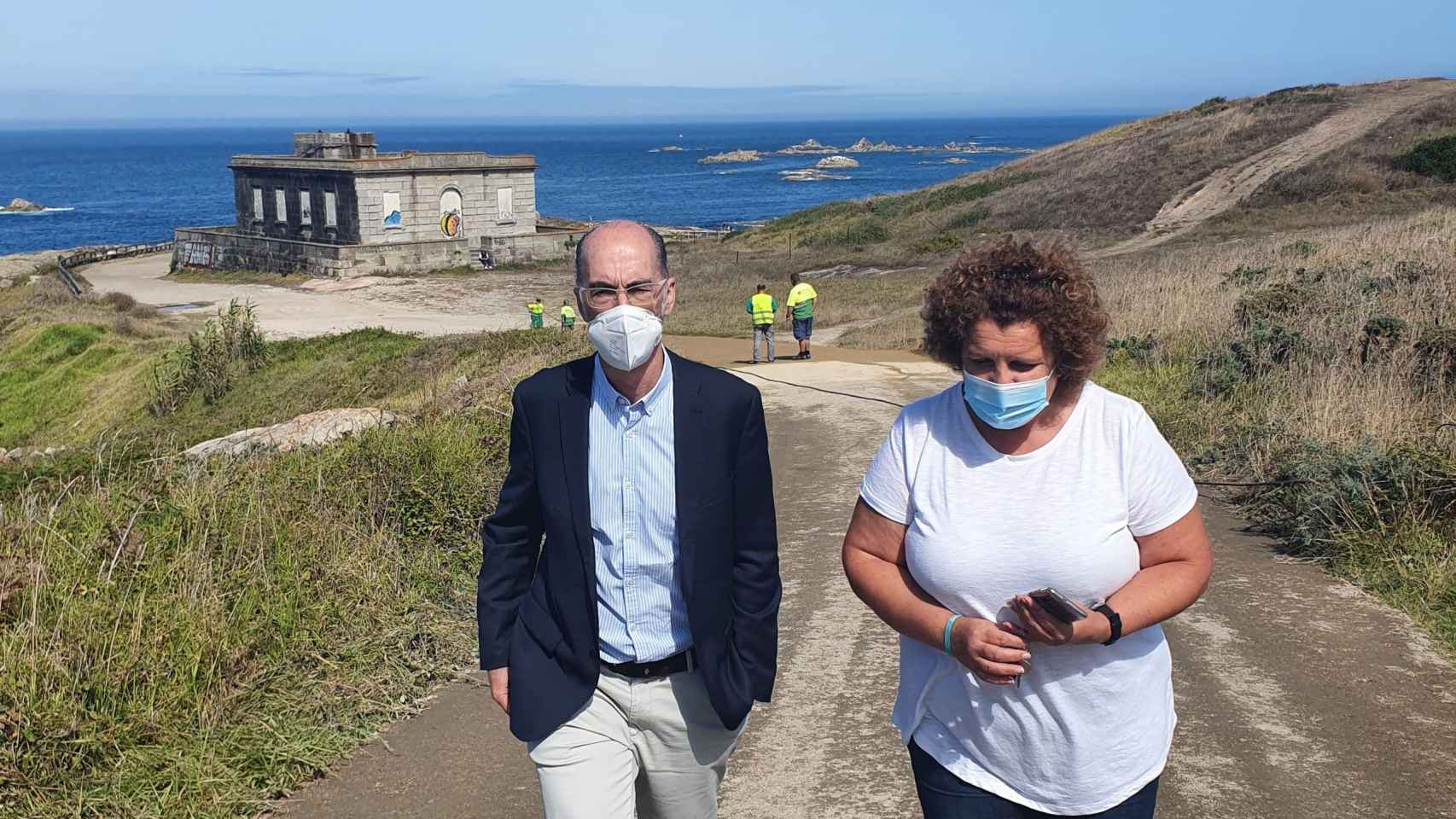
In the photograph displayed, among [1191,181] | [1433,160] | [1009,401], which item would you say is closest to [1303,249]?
[1009,401]

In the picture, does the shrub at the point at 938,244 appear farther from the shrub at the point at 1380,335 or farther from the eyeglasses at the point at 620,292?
the eyeglasses at the point at 620,292

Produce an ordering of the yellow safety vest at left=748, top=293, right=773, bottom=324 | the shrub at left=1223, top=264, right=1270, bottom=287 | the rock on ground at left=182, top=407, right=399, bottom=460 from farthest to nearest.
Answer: the yellow safety vest at left=748, top=293, right=773, bottom=324 < the shrub at left=1223, top=264, right=1270, bottom=287 < the rock on ground at left=182, top=407, right=399, bottom=460

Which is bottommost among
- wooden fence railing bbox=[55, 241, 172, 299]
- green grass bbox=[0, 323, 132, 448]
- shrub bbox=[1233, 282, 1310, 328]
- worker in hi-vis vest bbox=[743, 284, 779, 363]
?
wooden fence railing bbox=[55, 241, 172, 299]

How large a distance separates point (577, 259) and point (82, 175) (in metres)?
221

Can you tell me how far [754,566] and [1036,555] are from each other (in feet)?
2.35

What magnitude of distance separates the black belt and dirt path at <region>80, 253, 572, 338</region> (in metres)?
29.8

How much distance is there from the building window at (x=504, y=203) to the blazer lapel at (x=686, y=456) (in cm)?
5367

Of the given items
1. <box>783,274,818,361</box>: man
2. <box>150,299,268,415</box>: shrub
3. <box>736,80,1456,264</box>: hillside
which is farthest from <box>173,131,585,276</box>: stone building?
<box>783,274,818,361</box>: man

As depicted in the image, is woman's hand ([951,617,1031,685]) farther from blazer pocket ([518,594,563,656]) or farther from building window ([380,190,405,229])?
building window ([380,190,405,229])

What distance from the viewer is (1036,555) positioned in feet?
9.00

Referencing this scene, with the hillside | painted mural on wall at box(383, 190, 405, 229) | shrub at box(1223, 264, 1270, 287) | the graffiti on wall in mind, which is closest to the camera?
shrub at box(1223, 264, 1270, 287)

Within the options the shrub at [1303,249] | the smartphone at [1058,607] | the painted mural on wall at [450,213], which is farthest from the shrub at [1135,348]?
the painted mural on wall at [450,213]

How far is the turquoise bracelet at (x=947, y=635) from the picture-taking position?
277 centimetres

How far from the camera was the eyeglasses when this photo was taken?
3.16m
